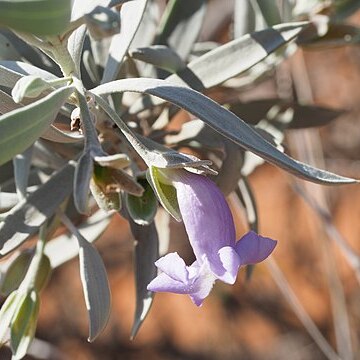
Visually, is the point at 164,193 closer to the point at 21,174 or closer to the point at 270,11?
the point at 21,174

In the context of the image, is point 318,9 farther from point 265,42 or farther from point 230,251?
point 230,251

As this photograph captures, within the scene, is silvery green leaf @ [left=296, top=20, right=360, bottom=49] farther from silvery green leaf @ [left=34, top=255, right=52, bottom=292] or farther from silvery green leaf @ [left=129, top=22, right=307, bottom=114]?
silvery green leaf @ [left=34, top=255, right=52, bottom=292]

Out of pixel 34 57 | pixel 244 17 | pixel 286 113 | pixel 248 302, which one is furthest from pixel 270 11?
pixel 248 302

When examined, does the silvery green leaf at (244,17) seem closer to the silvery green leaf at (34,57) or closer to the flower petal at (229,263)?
the silvery green leaf at (34,57)

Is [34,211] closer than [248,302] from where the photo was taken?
Yes

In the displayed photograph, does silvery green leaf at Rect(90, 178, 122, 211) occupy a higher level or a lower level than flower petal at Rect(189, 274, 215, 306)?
higher

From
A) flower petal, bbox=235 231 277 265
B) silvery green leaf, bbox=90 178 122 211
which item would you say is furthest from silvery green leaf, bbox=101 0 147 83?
flower petal, bbox=235 231 277 265

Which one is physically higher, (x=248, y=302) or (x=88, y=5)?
(x=88, y=5)
